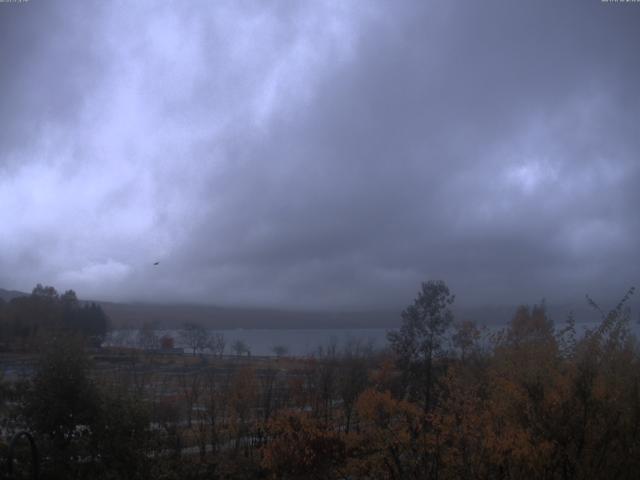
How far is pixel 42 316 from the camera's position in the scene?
2562 inches

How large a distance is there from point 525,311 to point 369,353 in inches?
550

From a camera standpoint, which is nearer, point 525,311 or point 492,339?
point 492,339

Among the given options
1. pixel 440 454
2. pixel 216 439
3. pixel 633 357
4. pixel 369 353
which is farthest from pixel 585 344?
pixel 369 353

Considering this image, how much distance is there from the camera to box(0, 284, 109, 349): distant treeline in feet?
205

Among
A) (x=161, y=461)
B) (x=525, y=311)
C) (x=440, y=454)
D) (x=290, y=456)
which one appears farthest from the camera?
(x=525, y=311)

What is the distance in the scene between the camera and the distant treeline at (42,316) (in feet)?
205

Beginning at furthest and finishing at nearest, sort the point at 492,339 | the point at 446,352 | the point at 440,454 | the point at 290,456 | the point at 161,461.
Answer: the point at 446,352 → the point at 492,339 → the point at 161,461 → the point at 290,456 → the point at 440,454

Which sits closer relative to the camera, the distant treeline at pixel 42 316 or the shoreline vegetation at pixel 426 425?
the shoreline vegetation at pixel 426 425

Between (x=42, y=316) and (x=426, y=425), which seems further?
(x=42, y=316)

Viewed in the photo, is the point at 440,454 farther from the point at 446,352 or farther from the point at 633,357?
the point at 446,352

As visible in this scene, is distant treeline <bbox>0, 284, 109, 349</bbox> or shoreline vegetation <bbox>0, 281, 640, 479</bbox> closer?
shoreline vegetation <bbox>0, 281, 640, 479</bbox>

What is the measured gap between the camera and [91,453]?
46.2ft

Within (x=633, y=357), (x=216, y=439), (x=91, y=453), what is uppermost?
(x=633, y=357)

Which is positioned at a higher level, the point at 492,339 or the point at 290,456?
the point at 492,339
